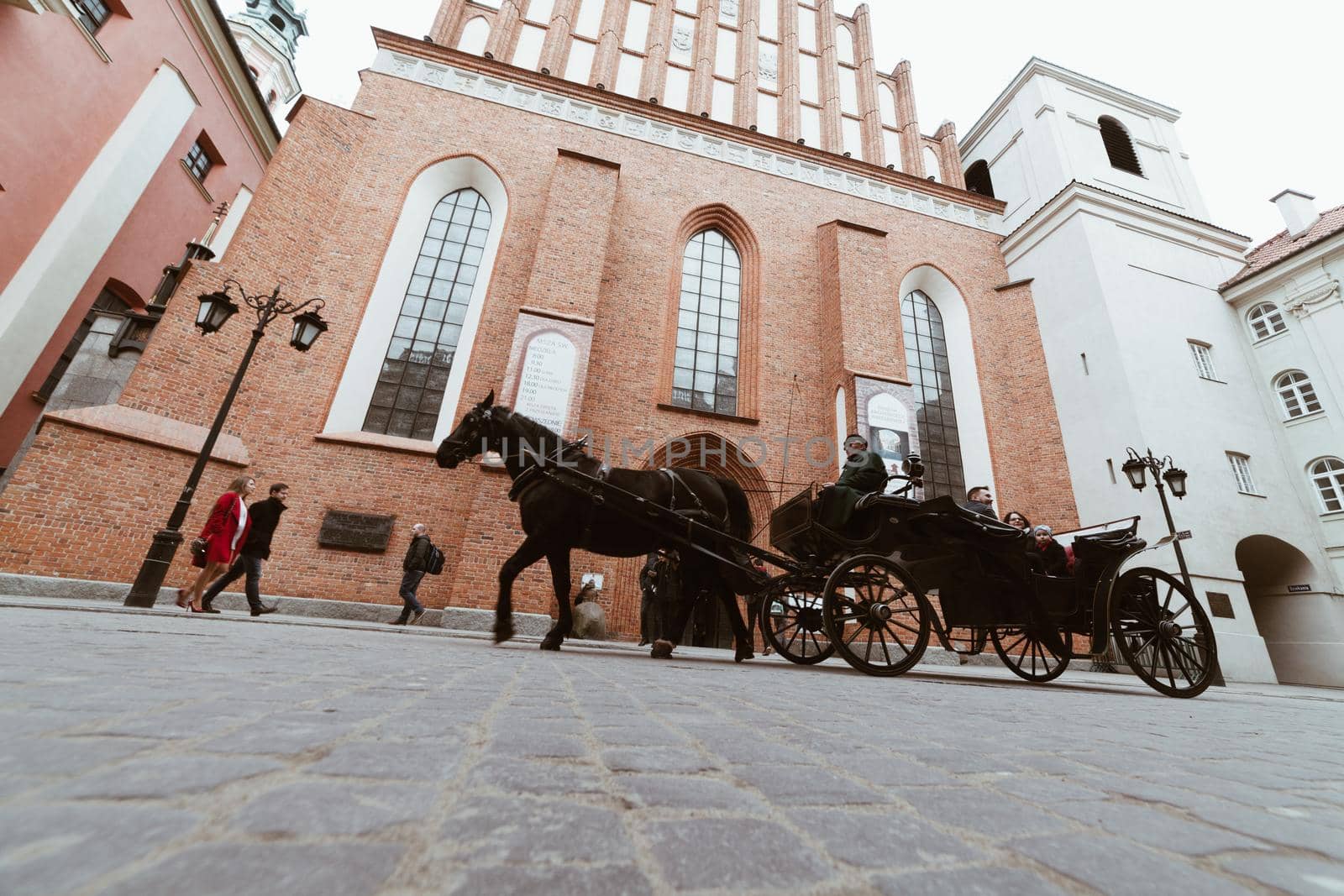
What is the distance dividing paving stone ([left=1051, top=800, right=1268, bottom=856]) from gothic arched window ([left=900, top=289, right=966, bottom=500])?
41.1ft

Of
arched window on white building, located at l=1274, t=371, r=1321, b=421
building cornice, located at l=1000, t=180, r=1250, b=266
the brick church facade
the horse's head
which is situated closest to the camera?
the horse's head

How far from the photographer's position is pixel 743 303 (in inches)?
519

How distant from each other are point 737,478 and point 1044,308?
10.4 metres

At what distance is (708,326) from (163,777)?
12582 millimetres

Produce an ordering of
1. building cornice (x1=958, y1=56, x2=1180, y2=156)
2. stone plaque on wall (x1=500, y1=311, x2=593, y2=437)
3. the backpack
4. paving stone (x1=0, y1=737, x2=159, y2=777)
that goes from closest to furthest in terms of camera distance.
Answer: paving stone (x1=0, y1=737, x2=159, y2=777), the backpack, stone plaque on wall (x1=500, y1=311, x2=593, y2=437), building cornice (x1=958, y1=56, x2=1180, y2=156)

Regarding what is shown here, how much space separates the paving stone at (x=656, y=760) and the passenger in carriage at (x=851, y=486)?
328 cm

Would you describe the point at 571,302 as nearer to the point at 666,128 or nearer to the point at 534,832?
the point at 666,128

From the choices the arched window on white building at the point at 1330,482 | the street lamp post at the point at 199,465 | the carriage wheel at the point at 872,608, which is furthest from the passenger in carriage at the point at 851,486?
the arched window on white building at the point at 1330,482

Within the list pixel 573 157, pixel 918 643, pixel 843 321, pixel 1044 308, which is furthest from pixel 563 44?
pixel 918 643

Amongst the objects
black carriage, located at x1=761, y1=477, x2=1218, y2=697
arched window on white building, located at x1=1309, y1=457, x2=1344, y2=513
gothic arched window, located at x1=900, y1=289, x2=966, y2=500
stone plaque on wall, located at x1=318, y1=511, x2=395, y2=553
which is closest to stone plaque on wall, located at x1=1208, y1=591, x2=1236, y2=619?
arched window on white building, located at x1=1309, y1=457, x2=1344, y2=513

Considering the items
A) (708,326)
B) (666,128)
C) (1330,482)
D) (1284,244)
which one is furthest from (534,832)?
(1284,244)

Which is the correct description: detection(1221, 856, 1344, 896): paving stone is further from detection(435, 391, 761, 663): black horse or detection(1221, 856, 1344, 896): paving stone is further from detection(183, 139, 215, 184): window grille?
detection(183, 139, 215, 184): window grille

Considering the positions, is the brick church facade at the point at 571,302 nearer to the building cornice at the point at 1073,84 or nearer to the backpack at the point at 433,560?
the backpack at the point at 433,560

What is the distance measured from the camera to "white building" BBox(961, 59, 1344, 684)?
1188 cm
